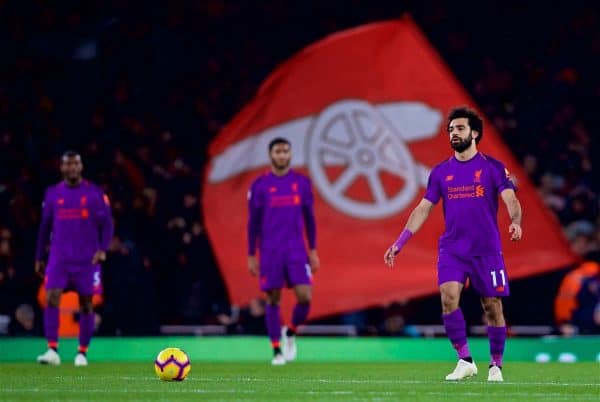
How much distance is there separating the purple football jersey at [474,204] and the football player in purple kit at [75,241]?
4.42 meters

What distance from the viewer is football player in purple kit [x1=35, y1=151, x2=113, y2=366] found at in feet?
41.6

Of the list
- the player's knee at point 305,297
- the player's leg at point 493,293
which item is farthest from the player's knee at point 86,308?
the player's leg at point 493,293

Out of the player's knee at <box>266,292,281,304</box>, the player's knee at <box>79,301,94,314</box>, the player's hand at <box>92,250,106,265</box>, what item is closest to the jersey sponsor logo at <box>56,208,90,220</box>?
the player's hand at <box>92,250,106,265</box>

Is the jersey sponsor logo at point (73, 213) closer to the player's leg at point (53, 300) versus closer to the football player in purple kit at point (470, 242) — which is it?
the player's leg at point (53, 300)

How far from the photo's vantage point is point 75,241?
41.9 ft

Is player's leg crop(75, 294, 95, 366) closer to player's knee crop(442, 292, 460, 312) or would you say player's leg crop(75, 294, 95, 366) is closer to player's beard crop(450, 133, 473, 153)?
player's knee crop(442, 292, 460, 312)

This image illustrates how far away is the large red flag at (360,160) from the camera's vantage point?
55.0ft

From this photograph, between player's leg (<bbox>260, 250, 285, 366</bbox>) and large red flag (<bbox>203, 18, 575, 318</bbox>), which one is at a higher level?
large red flag (<bbox>203, 18, 575, 318</bbox>)

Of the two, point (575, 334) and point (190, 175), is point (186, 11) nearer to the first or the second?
point (190, 175)

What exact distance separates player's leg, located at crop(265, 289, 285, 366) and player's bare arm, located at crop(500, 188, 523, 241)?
4020mm

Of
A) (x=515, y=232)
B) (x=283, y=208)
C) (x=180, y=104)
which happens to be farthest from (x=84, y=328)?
(x=180, y=104)

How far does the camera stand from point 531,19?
2241cm

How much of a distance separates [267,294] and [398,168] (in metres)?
4.90

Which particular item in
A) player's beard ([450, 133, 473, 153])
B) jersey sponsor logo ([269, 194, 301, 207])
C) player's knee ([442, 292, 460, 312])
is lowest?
player's knee ([442, 292, 460, 312])
